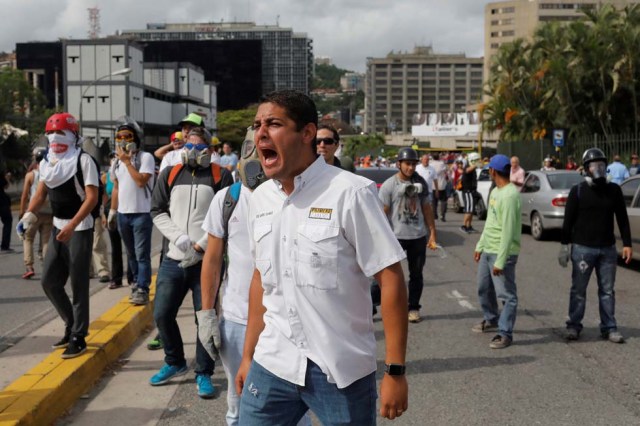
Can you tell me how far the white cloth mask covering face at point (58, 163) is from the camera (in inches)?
245

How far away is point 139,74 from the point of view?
70.1m

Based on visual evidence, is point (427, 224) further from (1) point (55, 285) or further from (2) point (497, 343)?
(1) point (55, 285)

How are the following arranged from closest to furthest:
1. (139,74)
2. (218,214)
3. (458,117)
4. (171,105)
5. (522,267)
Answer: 1. (218,214)
2. (522,267)
3. (139,74)
4. (171,105)
5. (458,117)

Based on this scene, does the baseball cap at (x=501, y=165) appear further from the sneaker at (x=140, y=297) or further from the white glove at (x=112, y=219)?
the white glove at (x=112, y=219)

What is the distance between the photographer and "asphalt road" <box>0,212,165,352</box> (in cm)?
791

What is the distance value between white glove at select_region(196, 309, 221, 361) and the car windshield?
1414 centimetres

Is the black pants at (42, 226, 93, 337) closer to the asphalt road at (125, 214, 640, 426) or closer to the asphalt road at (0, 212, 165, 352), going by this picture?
the asphalt road at (125, 214, 640, 426)

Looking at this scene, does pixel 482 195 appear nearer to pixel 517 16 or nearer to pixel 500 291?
pixel 500 291

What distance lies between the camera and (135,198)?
29.3 feet

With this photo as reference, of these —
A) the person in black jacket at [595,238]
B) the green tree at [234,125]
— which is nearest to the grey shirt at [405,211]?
the person in black jacket at [595,238]

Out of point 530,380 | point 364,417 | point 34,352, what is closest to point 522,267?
point 530,380

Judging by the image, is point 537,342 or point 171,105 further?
point 171,105

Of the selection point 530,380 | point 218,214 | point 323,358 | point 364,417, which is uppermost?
point 218,214

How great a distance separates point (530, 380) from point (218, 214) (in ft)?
10.3
